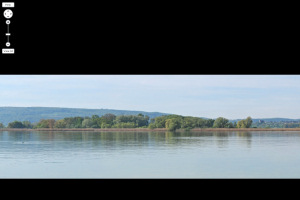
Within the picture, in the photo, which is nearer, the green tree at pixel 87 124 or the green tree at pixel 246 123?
the green tree at pixel 246 123

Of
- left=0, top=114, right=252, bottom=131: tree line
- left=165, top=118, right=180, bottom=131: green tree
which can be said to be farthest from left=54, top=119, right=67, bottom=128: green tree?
left=165, top=118, right=180, bottom=131: green tree

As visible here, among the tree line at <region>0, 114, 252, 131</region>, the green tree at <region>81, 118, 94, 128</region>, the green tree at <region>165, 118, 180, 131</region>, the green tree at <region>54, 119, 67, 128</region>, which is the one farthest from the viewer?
the green tree at <region>54, 119, 67, 128</region>
